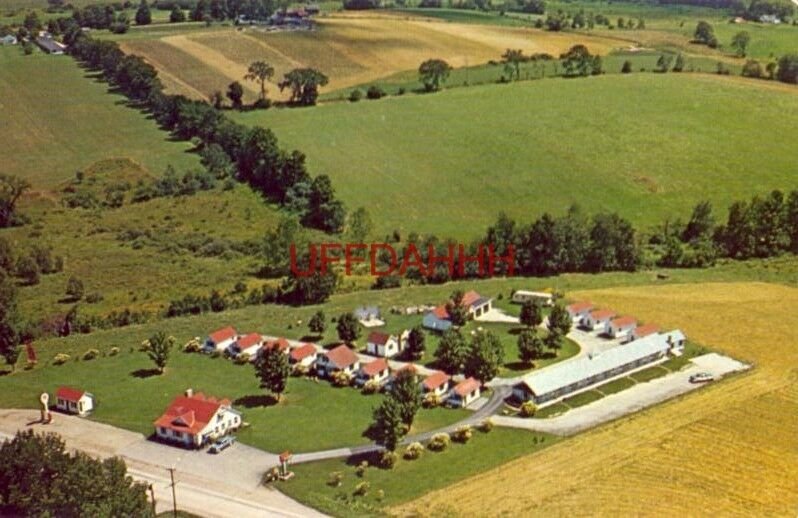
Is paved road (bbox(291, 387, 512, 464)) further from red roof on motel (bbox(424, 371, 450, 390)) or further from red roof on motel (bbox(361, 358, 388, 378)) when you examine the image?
red roof on motel (bbox(361, 358, 388, 378))

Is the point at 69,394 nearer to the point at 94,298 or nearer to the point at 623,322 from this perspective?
the point at 94,298

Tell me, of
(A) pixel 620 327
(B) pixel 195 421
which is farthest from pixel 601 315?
(B) pixel 195 421

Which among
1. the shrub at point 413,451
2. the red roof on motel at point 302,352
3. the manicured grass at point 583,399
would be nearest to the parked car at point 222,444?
the shrub at point 413,451

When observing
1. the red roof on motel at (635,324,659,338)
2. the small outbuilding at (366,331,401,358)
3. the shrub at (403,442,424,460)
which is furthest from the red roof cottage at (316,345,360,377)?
the red roof on motel at (635,324,659,338)

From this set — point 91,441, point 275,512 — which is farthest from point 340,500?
point 91,441

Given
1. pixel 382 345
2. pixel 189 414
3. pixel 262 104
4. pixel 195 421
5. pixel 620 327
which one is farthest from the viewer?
pixel 262 104

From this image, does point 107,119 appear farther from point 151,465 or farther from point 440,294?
point 151,465

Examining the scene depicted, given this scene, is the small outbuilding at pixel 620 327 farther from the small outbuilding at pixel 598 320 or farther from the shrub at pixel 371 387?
the shrub at pixel 371 387
